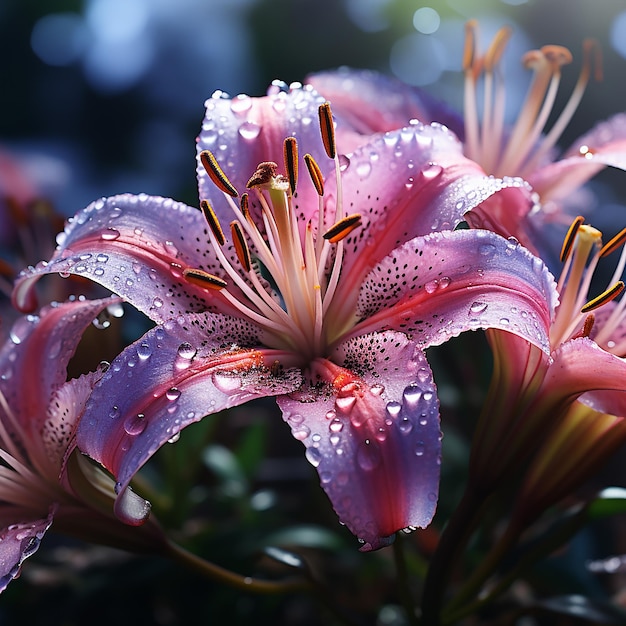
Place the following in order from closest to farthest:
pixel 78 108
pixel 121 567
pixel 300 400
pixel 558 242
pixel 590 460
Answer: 1. pixel 300 400
2. pixel 590 460
3. pixel 558 242
4. pixel 121 567
5. pixel 78 108

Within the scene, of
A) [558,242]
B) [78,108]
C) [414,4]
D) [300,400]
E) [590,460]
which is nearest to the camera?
[300,400]

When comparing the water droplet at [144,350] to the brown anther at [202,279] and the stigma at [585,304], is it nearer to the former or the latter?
the brown anther at [202,279]

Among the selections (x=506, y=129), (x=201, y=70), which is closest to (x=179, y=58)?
(x=201, y=70)

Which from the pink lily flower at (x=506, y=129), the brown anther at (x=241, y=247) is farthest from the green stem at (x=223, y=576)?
the pink lily flower at (x=506, y=129)

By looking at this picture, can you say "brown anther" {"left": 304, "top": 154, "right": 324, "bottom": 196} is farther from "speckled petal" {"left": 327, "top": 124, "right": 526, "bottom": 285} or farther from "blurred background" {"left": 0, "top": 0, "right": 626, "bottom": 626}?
"blurred background" {"left": 0, "top": 0, "right": 626, "bottom": 626}

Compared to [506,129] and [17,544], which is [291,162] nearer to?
[17,544]

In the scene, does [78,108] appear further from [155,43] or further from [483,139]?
[483,139]

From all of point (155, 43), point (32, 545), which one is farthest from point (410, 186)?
point (155, 43)

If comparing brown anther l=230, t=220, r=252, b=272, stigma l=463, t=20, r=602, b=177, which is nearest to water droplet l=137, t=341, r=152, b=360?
brown anther l=230, t=220, r=252, b=272

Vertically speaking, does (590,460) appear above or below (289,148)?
below

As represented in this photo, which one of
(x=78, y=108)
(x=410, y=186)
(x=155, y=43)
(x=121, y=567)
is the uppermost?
(x=410, y=186)
